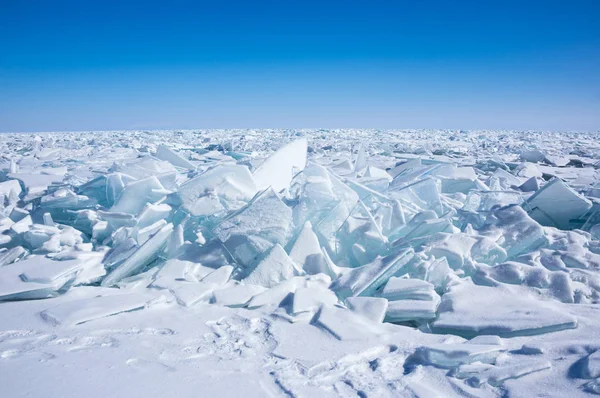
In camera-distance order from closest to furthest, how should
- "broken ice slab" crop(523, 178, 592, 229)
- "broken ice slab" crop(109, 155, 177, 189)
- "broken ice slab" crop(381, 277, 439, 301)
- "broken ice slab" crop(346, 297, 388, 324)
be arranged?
1. "broken ice slab" crop(346, 297, 388, 324)
2. "broken ice slab" crop(381, 277, 439, 301)
3. "broken ice slab" crop(523, 178, 592, 229)
4. "broken ice slab" crop(109, 155, 177, 189)

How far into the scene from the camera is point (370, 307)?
1.73 meters

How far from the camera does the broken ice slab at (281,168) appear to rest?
3.41 m

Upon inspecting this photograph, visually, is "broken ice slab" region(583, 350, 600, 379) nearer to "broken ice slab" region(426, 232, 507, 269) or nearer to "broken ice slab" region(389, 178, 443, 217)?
"broken ice slab" region(426, 232, 507, 269)

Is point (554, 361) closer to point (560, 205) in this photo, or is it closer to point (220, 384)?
point (220, 384)

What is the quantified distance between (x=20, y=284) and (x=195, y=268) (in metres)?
0.81

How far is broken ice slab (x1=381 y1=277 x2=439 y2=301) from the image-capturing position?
1.79m

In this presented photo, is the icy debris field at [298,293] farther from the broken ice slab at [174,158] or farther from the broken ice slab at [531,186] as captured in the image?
the broken ice slab at [174,158]

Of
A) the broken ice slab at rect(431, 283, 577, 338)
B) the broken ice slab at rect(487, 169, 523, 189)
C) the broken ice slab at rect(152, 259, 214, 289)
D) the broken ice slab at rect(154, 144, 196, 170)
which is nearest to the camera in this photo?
the broken ice slab at rect(431, 283, 577, 338)

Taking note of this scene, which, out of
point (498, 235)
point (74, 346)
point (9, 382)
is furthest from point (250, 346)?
point (498, 235)

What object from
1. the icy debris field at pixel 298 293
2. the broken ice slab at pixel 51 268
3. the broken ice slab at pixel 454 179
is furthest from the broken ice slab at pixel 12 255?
the broken ice slab at pixel 454 179

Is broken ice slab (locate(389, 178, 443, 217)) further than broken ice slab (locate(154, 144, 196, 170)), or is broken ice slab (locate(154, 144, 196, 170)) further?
broken ice slab (locate(154, 144, 196, 170))

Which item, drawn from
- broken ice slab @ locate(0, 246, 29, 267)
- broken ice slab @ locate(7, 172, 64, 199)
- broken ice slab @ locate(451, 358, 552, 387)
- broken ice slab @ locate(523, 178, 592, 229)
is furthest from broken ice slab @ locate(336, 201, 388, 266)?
broken ice slab @ locate(7, 172, 64, 199)

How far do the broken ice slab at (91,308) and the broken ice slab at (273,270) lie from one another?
1.62 ft

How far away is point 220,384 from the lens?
1245 millimetres
